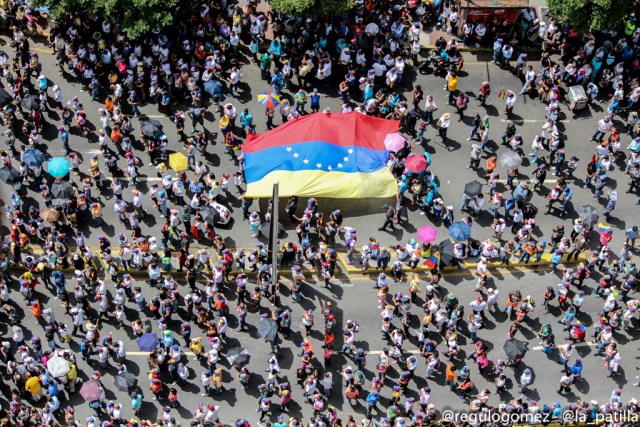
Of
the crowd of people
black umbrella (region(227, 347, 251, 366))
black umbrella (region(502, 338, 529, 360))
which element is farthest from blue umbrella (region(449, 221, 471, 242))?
black umbrella (region(227, 347, 251, 366))

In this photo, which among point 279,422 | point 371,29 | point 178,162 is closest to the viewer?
point 279,422

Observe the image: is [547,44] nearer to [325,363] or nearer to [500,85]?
[500,85]

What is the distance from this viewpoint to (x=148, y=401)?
1516 inches

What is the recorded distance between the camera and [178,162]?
43344 millimetres

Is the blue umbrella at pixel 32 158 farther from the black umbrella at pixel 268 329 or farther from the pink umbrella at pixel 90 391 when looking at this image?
the black umbrella at pixel 268 329

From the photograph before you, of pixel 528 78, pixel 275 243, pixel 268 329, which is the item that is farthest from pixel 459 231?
pixel 528 78

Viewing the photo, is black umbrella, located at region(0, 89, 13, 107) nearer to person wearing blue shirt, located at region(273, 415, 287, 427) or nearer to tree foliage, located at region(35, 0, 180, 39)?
tree foliage, located at region(35, 0, 180, 39)

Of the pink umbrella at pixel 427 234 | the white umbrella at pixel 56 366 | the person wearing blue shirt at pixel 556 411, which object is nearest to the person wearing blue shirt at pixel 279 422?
the white umbrella at pixel 56 366

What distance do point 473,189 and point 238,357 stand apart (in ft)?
40.7

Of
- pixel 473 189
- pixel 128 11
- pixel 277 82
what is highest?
pixel 128 11

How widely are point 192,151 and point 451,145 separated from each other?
11402 mm

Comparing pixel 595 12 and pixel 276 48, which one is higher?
pixel 595 12

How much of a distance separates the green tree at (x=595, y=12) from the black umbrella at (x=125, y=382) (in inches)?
983

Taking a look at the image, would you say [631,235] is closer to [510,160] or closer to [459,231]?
[510,160]
